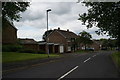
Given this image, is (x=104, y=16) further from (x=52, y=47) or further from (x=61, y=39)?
(x=61, y=39)

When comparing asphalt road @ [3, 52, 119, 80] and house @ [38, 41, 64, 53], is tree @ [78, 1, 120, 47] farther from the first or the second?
house @ [38, 41, 64, 53]

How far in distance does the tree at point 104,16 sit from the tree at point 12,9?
7.57m

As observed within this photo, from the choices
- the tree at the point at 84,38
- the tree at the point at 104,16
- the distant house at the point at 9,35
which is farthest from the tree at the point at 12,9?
the tree at the point at 84,38

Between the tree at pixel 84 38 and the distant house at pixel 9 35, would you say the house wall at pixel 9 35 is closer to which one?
the distant house at pixel 9 35

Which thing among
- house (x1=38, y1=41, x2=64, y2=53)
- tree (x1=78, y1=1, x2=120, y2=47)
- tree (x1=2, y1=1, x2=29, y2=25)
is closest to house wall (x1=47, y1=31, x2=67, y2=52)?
house (x1=38, y1=41, x2=64, y2=53)

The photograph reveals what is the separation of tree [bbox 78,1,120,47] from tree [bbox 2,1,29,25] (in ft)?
24.8

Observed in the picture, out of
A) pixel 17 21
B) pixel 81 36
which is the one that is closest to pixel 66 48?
pixel 81 36

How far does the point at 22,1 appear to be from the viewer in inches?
1152

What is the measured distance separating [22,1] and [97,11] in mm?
11142

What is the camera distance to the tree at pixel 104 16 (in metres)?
19.2

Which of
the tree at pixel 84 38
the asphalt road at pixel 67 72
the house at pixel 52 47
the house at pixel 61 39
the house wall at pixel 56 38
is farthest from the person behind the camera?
the tree at pixel 84 38

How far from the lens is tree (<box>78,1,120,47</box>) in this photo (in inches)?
755

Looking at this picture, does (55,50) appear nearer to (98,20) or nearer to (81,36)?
(81,36)

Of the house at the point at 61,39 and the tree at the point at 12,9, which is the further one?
the house at the point at 61,39
